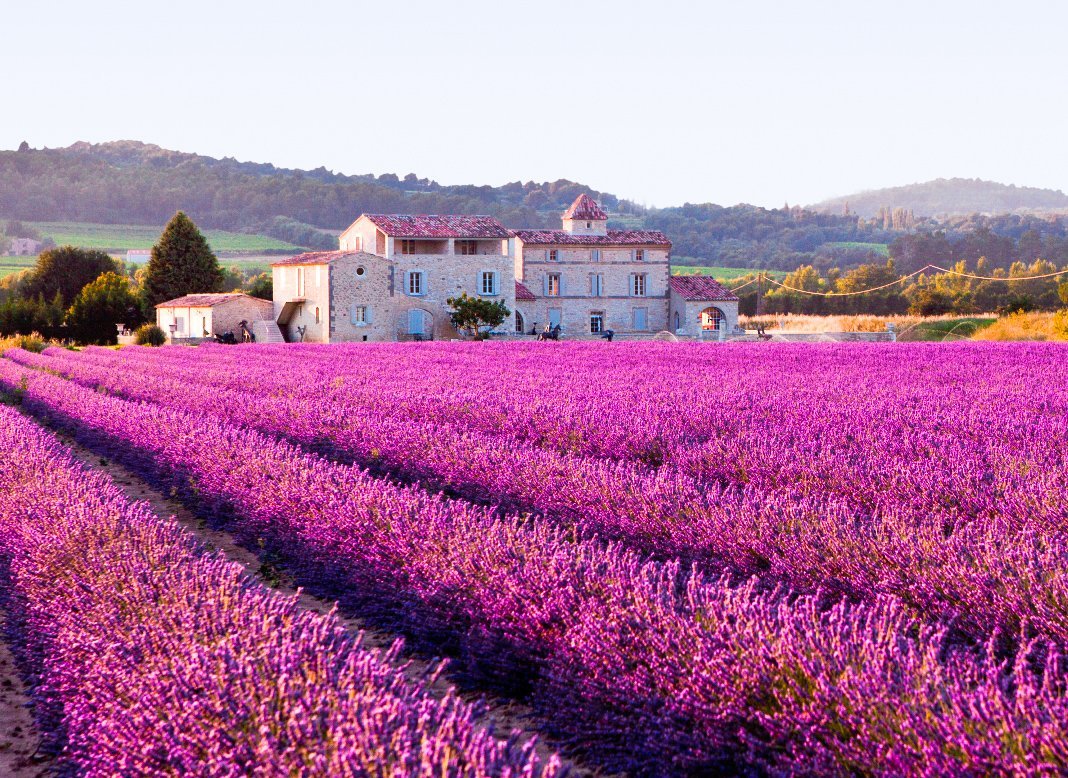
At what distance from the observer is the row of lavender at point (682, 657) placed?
247 centimetres

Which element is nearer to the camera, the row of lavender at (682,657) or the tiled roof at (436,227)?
the row of lavender at (682,657)

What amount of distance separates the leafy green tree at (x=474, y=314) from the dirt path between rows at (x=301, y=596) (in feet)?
101

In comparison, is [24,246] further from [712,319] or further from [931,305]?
[931,305]

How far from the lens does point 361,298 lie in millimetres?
41375

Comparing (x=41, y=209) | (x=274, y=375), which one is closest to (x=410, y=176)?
(x=41, y=209)

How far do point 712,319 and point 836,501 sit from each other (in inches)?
1770

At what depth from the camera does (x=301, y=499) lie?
564 centimetres

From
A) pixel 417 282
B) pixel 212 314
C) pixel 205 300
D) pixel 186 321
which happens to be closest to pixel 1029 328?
pixel 417 282

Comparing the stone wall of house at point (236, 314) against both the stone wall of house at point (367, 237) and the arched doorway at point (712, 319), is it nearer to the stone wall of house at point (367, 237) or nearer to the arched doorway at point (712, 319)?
the stone wall of house at point (367, 237)

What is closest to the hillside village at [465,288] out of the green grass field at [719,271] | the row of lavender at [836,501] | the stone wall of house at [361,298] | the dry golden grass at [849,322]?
the stone wall of house at [361,298]

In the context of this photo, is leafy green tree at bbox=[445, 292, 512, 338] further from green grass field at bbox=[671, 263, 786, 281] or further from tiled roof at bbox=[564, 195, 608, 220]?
green grass field at bbox=[671, 263, 786, 281]

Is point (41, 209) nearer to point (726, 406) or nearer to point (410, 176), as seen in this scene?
point (410, 176)

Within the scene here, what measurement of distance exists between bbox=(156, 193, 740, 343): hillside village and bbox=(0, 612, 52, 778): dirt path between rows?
36.7 meters

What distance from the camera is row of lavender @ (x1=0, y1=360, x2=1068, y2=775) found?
247cm
